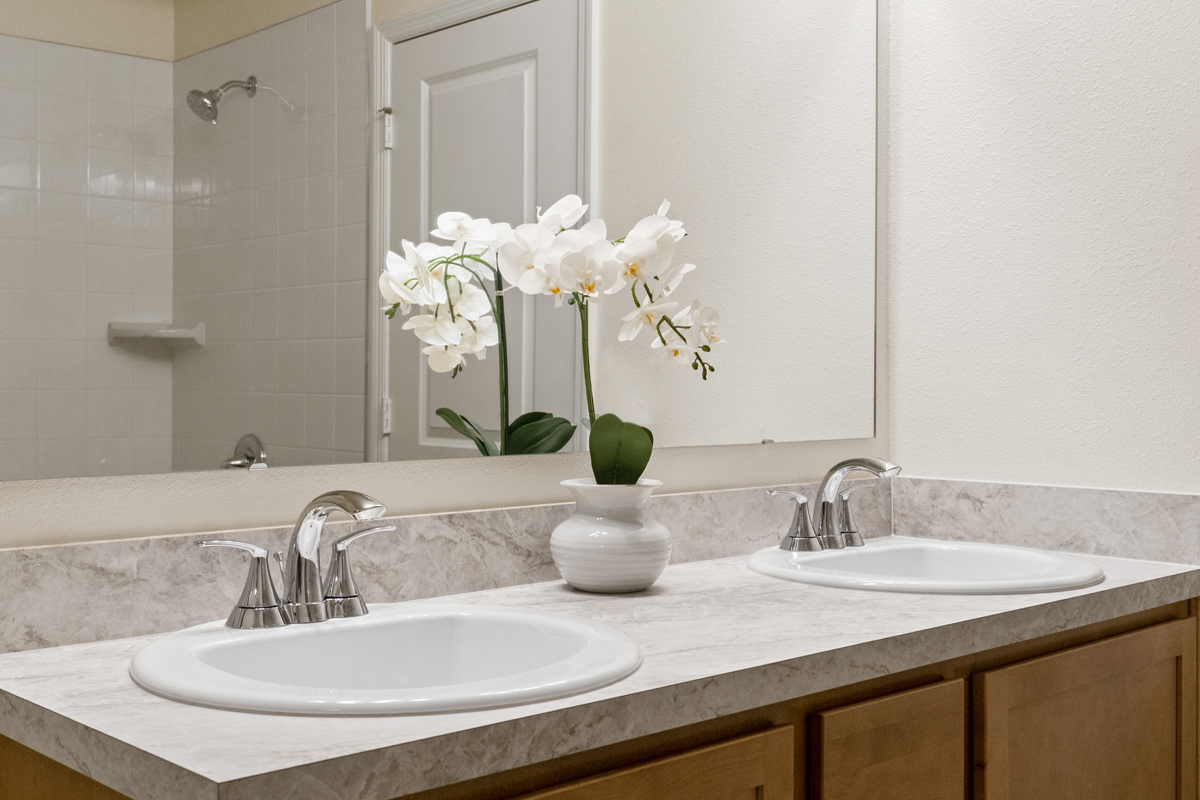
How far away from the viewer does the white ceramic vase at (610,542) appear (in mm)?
1288

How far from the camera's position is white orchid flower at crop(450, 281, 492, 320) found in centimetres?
135

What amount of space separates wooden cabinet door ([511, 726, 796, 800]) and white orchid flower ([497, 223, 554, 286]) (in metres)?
0.63

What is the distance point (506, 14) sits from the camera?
1.44m

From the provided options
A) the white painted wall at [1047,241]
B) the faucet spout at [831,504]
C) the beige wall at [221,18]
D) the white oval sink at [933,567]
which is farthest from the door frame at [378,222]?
the white painted wall at [1047,241]

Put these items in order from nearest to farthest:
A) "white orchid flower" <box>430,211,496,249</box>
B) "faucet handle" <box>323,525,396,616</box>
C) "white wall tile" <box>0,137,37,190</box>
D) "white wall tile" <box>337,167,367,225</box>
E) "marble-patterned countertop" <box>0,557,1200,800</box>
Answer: "marble-patterned countertop" <box>0,557,1200,800</box> → "white wall tile" <box>0,137,37,190</box> → "faucet handle" <box>323,525,396,616</box> → "white wall tile" <box>337,167,367,225</box> → "white orchid flower" <box>430,211,496,249</box>

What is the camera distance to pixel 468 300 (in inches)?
53.7

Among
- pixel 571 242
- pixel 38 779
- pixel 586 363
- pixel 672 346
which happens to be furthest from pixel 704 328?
pixel 38 779

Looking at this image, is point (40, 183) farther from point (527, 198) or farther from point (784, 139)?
point (784, 139)

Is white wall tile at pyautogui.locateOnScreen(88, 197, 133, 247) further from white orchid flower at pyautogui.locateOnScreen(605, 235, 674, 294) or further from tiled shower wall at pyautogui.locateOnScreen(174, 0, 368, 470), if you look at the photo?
white orchid flower at pyautogui.locateOnScreen(605, 235, 674, 294)

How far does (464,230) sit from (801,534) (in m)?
0.66

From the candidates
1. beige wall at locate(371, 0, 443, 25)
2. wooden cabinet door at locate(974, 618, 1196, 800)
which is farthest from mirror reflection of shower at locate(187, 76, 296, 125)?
wooden cabinet door at locate(974, 618, 1196, 800)

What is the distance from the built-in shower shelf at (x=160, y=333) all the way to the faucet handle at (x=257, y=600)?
21 cm

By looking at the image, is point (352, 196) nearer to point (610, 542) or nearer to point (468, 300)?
point (468, 300)

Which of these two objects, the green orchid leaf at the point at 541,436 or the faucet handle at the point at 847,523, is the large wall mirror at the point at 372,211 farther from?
the faucet handle at the point at 847,523
